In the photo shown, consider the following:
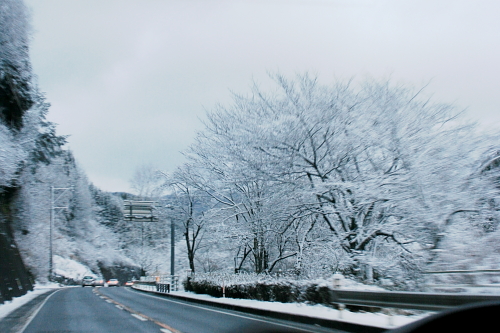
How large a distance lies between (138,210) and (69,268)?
34196 mm

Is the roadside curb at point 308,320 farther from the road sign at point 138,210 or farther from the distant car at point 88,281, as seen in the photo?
the distant car at point 88,281

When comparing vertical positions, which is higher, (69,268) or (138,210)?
(138,210)

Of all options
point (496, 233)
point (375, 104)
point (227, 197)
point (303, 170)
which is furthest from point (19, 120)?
point (496, 233)

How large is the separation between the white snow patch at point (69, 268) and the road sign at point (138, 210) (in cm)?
2977

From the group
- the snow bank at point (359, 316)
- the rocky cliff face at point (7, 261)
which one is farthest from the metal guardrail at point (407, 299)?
the rocky cliff face at point (7, 261)

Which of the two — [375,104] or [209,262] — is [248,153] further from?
[209,262]

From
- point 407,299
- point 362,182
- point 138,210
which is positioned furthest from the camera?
point 138,210

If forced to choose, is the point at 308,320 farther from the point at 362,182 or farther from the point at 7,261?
the point at 7,261

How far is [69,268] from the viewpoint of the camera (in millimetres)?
56625

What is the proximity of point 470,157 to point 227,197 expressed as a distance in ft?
37.3

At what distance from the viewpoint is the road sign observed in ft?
91.7

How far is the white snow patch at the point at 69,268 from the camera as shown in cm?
5422

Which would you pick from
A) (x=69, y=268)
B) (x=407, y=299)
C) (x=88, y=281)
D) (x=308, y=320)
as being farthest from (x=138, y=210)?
(x=69, y=268)

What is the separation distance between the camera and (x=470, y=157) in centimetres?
1299
